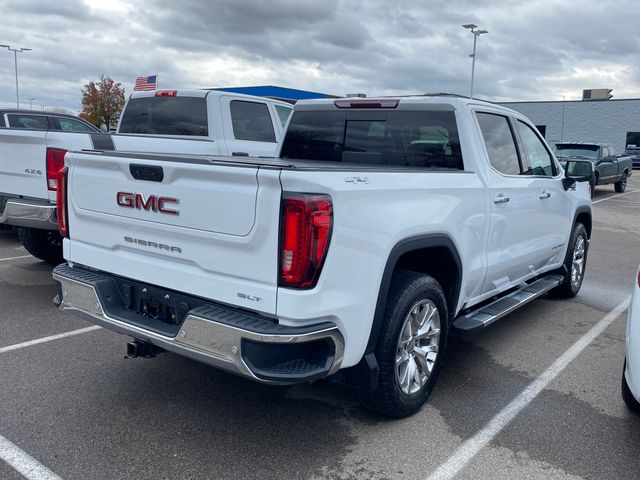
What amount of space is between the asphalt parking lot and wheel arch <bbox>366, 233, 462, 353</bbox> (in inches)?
24.9

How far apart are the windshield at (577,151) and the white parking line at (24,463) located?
697 inches

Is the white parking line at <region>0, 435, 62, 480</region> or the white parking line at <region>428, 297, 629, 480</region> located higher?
the white parking line at <region>428, 297, 629, 480</region>

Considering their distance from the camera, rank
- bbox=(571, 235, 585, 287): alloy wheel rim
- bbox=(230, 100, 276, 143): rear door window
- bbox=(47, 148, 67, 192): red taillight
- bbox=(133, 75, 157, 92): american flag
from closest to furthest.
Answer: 1. bbox=(47, 148, 67, 192): red taillight
2. bbox=(571, 235, 585, 287): alloy wheel rim
3. bbox=(230, 100, 276, 143): rear door window
4. bbox=(133, 75, 157, 92): american flag

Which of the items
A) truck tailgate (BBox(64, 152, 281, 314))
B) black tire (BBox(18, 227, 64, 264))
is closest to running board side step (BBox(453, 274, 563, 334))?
truck tailgate (BBox(64, 152, 281, 314))

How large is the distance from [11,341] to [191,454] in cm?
243

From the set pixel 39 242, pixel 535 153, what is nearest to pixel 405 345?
pixel 535 153

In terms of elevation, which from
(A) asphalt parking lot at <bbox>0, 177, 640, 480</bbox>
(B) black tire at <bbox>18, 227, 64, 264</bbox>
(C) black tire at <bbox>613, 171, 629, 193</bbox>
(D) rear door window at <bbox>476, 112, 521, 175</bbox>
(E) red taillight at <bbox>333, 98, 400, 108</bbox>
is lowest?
(A) asphalt parking lot at <bbox>0, 177, 640, 480</bbox>

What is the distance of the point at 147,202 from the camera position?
10.7 ft

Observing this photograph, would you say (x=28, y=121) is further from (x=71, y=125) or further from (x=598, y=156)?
(x=598, y=156)

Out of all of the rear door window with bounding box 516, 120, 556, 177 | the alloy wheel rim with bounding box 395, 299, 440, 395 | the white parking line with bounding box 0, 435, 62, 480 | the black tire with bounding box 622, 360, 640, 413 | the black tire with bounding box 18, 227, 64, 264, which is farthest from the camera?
the black tire with bounding box 18, 227, 64, 264

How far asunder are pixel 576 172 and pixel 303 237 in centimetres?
412

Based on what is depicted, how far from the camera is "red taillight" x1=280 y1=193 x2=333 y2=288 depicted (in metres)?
2.73

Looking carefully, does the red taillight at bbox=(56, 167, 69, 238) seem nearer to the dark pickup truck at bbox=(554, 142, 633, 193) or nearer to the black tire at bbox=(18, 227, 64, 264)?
the black tire at bbox=(18, 227, 64, 264)

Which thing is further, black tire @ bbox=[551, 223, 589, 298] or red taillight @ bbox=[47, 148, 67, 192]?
black tire @ bbox=[551, 223, 589, 298]
